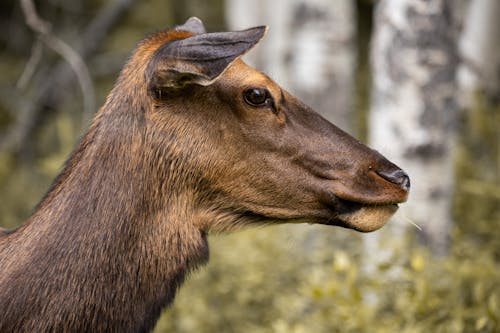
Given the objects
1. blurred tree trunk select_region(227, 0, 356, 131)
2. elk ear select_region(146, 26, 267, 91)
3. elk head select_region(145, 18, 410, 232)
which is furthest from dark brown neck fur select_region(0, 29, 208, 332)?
blurred tree trunk select_region(227, 0, 356, 131)

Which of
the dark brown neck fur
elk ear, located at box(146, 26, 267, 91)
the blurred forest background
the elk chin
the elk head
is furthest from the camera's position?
the blurred forest background

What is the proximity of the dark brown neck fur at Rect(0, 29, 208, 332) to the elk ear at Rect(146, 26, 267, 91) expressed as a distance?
22 cm

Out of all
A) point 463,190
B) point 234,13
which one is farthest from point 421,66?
point 234,13

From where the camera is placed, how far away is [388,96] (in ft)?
18.4

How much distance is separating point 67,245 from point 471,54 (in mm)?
7028

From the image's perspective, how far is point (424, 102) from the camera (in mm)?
5457

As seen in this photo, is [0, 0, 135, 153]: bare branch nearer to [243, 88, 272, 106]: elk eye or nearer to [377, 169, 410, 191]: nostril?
[243, 88, 272, 106]: elk eye

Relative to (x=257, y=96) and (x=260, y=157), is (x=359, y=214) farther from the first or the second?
(x=257, y=96)

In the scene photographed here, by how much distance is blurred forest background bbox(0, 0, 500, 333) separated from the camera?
4.61 metres

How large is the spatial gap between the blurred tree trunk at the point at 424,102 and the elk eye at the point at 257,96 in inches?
78.3

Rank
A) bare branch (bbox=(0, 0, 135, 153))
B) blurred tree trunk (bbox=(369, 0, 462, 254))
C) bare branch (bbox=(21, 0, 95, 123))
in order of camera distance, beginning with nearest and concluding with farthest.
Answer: bare branch (bbox=(21, 0, 95, 123))
blurred tree trunk (bbox=(369, 0, 462, 254))
bare branch (bbox=(0, 0, 135, 153))

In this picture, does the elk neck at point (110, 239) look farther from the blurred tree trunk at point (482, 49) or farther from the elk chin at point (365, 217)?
the blurred tree trunk at point (482, 49)

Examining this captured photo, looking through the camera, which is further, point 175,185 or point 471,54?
point 471,54

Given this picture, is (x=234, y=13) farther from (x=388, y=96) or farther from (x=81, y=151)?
(x=81, y=151)
